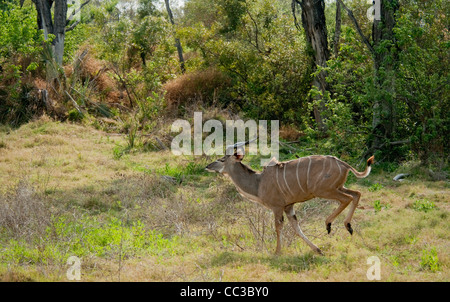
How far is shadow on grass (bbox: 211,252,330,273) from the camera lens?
5723mm

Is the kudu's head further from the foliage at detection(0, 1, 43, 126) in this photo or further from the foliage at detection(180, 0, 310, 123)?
the foliage at detection(0, 1, 43, 126)

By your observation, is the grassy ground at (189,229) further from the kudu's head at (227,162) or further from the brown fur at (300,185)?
the kudu's head at (227,162)

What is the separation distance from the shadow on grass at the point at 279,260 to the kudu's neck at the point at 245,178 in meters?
0.84

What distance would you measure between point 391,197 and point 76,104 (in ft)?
31.1

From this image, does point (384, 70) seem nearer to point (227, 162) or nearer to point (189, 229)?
point (227, 162)

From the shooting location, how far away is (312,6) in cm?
1374

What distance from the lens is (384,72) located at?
10.6m

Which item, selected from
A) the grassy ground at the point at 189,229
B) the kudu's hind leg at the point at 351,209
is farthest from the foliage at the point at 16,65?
the kudu's hind leg at the point at 351,209

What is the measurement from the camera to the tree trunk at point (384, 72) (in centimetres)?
1071

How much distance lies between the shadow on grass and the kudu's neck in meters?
0.84

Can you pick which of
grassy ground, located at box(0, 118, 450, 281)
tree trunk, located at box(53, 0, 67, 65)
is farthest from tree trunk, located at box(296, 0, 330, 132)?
tree trunk, located at box(53, 0, 67, 65)
